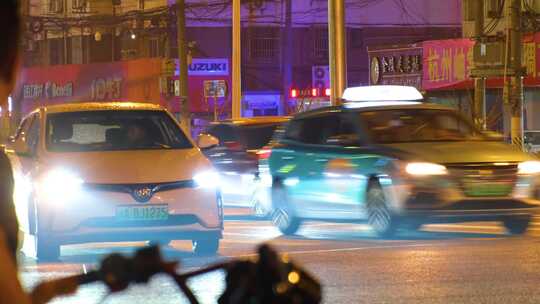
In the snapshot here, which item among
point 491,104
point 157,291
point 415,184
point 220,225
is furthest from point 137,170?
point 491,104

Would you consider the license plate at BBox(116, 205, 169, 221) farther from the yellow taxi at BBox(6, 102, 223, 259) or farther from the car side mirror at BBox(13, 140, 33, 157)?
the car side mirror at BBox(13, 140, 33, 157)

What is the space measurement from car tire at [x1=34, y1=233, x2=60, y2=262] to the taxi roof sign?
5.62 metres

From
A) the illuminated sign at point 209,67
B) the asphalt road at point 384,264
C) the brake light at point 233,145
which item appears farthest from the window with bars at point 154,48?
the asphalt road at point 384,264

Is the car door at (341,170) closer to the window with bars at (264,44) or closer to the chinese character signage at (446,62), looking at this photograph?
the chinese character signage at (446,62)

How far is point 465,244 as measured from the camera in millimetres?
14141

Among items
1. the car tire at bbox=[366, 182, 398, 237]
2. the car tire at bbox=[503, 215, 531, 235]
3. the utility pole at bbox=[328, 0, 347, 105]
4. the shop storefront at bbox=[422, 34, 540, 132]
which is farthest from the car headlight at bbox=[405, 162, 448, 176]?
the shop storefront at bbox=[422, 34, 540, 132]

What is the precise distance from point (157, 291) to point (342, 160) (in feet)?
17.6

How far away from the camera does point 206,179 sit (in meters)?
13.1

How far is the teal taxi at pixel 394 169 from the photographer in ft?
47.6

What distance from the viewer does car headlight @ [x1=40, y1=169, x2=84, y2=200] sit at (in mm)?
12641

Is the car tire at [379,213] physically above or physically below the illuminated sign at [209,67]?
below

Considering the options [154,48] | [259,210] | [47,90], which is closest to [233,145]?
[259,210]

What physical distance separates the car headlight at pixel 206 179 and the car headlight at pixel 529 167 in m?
3.70

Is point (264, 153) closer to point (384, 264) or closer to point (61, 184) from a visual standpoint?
point (61, 184)
